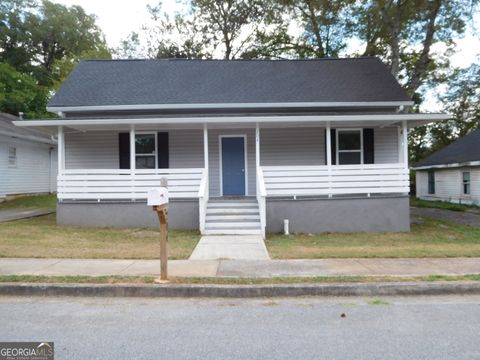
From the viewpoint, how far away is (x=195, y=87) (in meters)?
14.8

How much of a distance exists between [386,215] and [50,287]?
9.06 m

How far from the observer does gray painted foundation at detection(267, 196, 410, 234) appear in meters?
11.5

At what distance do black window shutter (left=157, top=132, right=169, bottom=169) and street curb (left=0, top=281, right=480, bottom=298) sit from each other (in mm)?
7978

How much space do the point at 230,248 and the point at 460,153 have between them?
60.2 feet

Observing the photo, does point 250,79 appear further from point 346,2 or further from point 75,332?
point 75,332

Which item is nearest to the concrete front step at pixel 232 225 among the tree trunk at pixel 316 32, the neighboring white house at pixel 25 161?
the neighboring white house at pixel 25 161

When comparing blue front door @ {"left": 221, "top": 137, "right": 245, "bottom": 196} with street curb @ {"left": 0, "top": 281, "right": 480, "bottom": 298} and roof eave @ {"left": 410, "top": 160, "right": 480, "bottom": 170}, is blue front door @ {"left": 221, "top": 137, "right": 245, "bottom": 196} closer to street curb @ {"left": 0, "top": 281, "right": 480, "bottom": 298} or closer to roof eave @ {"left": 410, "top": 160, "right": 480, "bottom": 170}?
street curb @ {"left": 0, "top": 281, "right": 480, "bottom": 298}

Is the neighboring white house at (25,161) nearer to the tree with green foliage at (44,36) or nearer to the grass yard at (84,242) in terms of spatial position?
the grass yard at (84,242)

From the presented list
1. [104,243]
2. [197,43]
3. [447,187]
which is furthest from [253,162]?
[197,43]

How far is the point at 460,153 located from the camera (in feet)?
72.9

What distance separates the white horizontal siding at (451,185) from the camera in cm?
1990

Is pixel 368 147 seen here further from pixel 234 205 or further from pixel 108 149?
pixel 108 149

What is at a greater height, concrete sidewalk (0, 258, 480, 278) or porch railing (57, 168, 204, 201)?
porch railing (57, 168, 204, 201)

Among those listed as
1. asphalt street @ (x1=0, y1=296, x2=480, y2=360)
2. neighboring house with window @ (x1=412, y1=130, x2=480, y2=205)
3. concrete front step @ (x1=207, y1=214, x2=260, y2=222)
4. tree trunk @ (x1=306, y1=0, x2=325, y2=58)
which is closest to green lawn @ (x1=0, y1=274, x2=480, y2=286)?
asphalt street @ (x1=0, y1=296, x2=480, y2=360)
